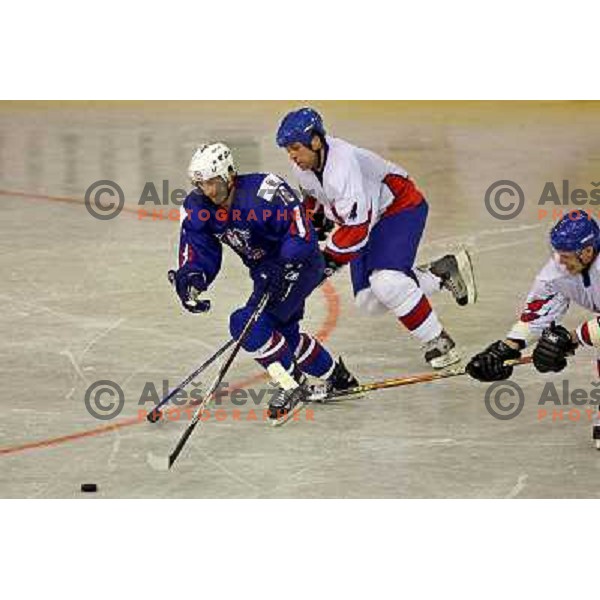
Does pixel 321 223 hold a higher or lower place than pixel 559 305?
higher

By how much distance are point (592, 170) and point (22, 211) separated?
344cm

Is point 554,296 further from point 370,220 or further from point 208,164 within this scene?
point 208,164

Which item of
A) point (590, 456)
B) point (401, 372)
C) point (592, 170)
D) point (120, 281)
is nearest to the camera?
point (590, 456)

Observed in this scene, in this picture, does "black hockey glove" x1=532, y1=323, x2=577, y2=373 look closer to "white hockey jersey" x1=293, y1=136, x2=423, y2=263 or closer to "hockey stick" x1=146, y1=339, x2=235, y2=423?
"white hockey jersey" x1=293, y1=136, x2=423, y2=263

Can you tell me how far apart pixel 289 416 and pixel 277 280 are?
0.56 meters

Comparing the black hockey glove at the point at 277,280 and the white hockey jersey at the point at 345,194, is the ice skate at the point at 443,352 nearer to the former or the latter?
the white hockey jersey at the point at 345,194

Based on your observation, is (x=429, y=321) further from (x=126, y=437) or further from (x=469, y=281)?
(x=126, y=437)

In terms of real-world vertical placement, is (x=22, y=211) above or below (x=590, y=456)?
above

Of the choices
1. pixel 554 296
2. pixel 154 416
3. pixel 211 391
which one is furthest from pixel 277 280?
pixel 554 296

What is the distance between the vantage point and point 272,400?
7.57 m

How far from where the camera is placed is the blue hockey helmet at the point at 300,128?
7457mm

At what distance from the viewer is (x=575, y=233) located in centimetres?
677

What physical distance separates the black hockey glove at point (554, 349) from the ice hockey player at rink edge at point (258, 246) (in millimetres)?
945

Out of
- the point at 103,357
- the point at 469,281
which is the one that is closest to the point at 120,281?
the point at 103,357
